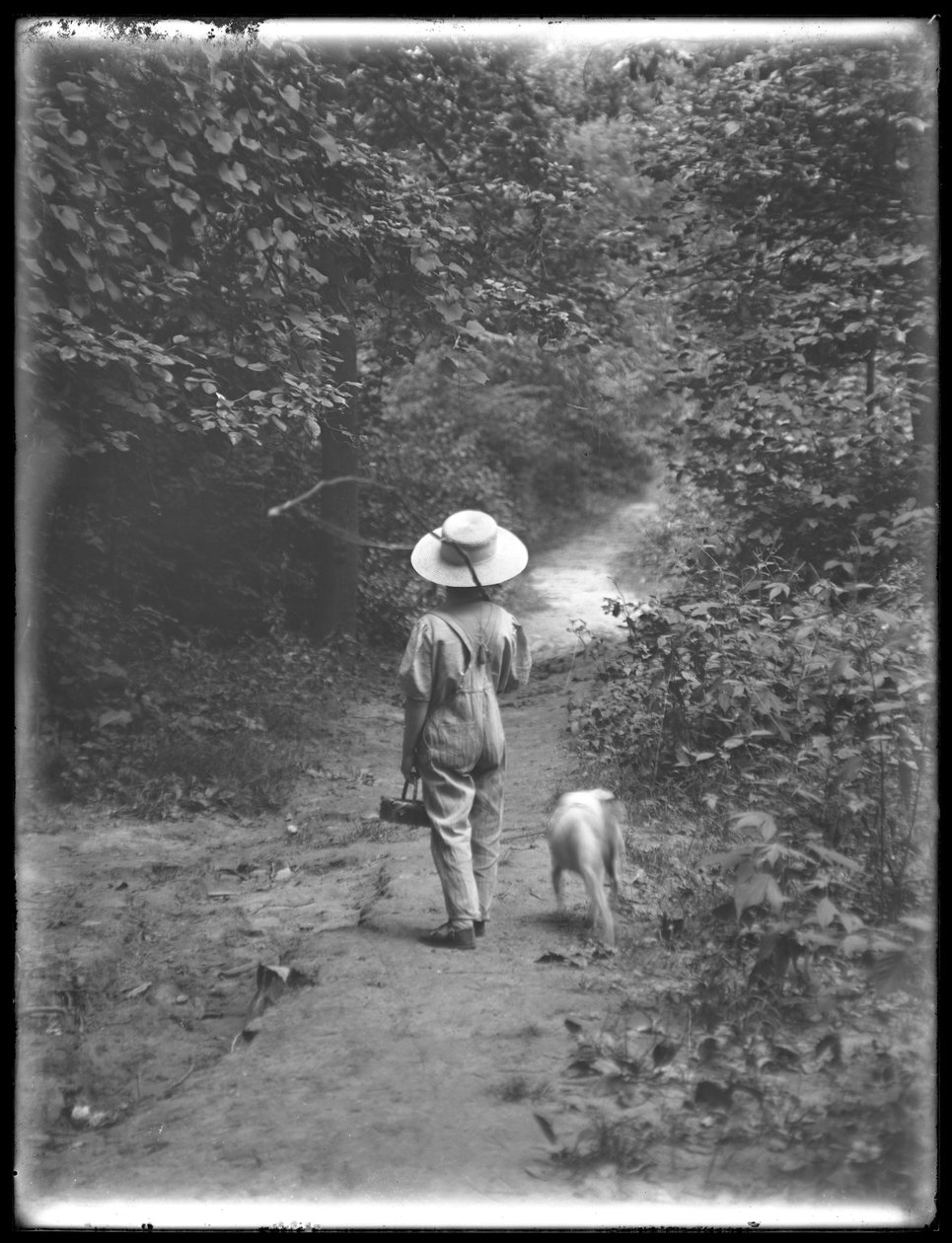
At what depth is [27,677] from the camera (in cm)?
705

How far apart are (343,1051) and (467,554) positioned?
87.6 inches

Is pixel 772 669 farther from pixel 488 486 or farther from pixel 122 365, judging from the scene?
pixel 488 486

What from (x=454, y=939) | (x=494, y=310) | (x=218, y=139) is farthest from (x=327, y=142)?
(x=454, y=939)

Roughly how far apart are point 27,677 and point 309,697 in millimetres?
4770

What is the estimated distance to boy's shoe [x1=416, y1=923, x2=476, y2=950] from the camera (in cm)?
538

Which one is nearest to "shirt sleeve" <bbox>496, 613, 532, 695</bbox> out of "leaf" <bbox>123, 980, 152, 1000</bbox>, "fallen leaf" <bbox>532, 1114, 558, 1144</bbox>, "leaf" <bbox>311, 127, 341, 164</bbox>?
"fallen leaf" <bbox>532, 1114, 558, 1144</bbox>

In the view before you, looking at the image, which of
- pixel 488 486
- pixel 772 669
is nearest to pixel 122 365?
pixel 772 669

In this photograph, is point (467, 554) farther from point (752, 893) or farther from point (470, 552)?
point (752, 893)

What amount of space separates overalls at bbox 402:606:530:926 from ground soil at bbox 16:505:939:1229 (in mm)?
412

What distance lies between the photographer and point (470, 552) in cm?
528

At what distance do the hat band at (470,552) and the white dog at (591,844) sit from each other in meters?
1.27

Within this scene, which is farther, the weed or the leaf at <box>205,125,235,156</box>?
the leaf at <box>205,125,235,156</box>

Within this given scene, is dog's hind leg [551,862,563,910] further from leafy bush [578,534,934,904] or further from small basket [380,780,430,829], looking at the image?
leafy bush [578,534,934,904]

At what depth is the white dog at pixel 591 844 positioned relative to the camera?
5.27 metres
